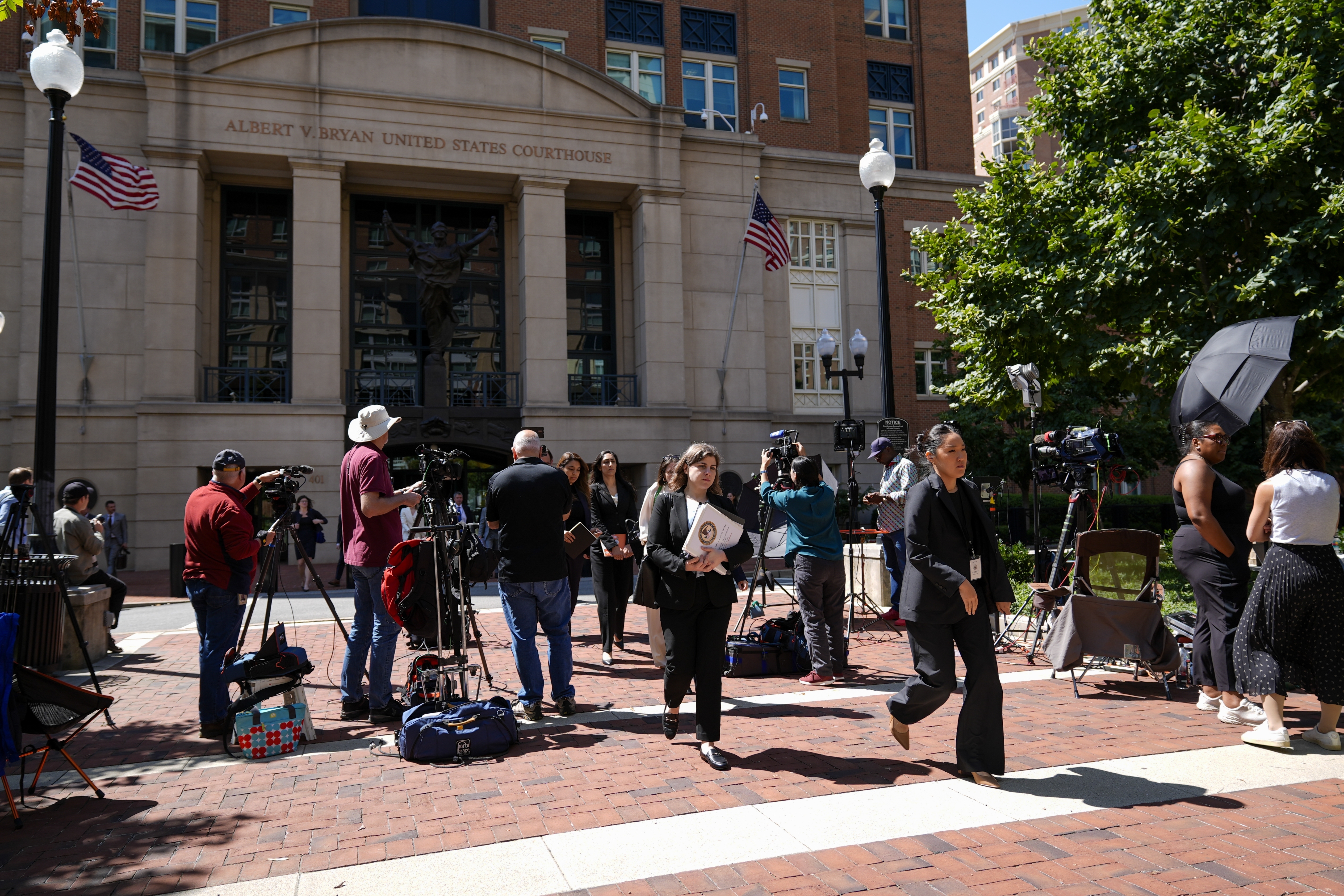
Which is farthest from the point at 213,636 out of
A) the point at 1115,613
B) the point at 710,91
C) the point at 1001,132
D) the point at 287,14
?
the point at 1001,132

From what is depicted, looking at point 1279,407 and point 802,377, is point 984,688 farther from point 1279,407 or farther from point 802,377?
point 802,377

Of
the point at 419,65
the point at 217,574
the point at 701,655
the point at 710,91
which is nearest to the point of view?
the point at 701,655

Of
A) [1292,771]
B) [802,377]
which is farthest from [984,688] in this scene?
[802,377]

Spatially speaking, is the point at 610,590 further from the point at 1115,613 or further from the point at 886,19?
the point at 886,19

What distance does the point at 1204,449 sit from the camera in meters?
6.20

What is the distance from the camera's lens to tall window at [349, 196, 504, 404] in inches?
987

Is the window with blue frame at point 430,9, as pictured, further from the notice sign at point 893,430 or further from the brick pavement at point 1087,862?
the brick pavement at point 1087,862

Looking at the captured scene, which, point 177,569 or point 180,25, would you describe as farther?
point 180,25

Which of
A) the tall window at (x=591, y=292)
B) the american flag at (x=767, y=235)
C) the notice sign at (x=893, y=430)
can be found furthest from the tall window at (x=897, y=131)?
the notice sign at (x=893, y=430)

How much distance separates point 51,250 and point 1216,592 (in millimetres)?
11501

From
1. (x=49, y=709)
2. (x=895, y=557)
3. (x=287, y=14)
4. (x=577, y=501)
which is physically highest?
(x=287, y=14)

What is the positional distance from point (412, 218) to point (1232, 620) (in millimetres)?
23856

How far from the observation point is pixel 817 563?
7.63m

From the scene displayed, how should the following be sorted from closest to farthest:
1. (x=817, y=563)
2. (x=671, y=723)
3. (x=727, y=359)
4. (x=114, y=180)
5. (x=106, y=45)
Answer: (x=671, y=723), (x=817, y=563), (x=114, y=180), (x=106, y=45), (x=727, y=359)
